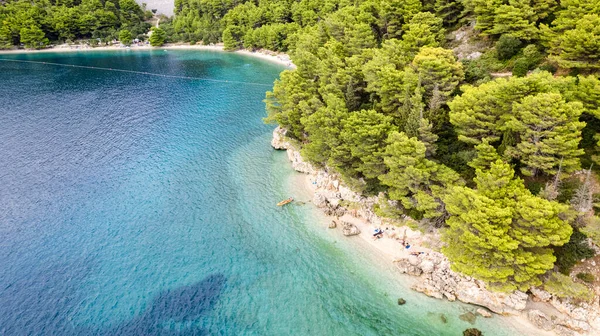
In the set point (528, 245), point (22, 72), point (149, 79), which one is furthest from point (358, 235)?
point (22, 72)

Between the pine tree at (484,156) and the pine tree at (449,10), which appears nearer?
the pine tree at (484,156)

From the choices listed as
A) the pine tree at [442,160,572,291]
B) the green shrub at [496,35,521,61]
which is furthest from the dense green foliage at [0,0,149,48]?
the pine tree at [442,160,572,291]

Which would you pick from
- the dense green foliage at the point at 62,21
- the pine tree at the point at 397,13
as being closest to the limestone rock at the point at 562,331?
the pine tree at the point at 397,13

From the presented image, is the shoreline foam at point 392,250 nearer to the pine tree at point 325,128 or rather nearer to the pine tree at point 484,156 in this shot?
the pine tree at point 325,128

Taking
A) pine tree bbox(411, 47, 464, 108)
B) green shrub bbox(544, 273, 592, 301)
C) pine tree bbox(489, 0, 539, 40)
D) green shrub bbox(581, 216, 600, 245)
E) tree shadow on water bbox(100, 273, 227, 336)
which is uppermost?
pine tree bbox(489, 0, 539, 40)

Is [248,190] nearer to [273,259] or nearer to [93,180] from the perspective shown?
[273,259]

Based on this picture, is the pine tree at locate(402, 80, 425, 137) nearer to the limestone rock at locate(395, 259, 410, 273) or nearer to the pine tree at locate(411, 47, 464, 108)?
the pine tree at locate(411, 47, 464, 108)

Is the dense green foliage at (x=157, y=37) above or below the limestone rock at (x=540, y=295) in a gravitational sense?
above
